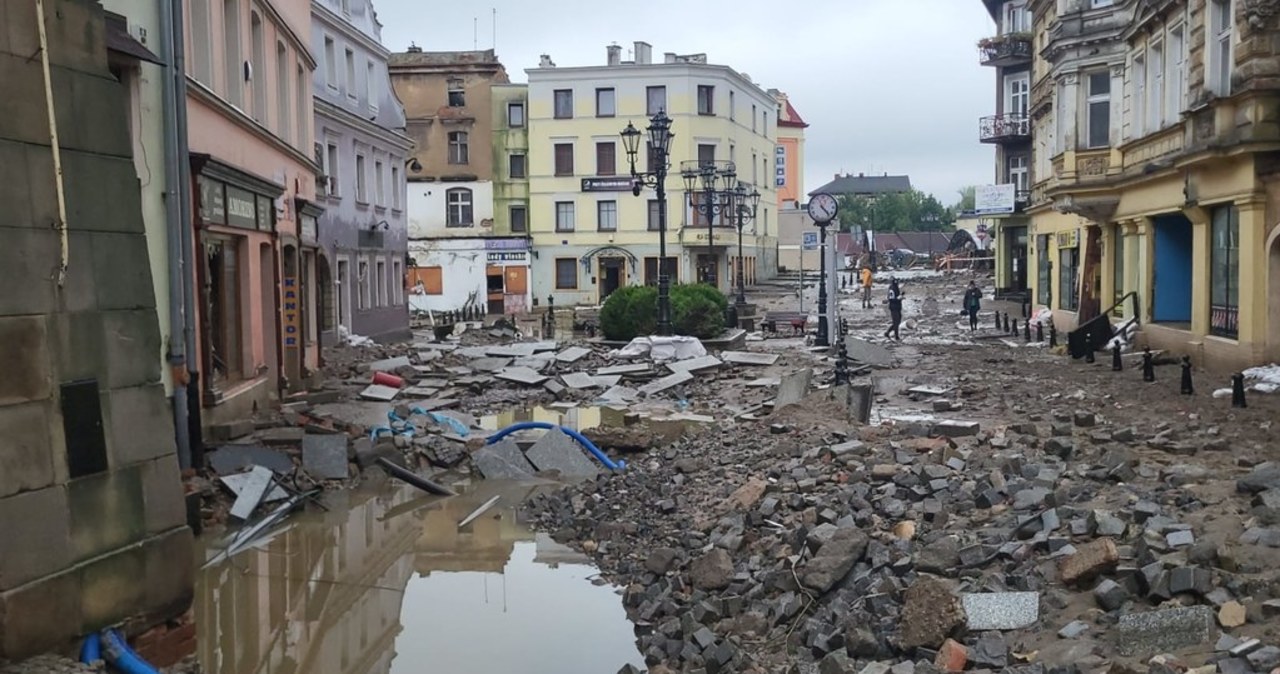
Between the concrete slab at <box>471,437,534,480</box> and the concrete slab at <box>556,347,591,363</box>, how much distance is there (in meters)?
11.1

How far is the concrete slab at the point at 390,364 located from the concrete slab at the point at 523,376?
2180mm

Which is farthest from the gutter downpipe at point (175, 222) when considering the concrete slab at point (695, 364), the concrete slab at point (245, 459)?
the concrete slab at point (695, 364)

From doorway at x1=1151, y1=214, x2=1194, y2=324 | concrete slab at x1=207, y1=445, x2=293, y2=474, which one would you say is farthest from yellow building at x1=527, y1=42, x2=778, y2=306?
concrete slab at x1=207, y1=445, x2=293, y2=474

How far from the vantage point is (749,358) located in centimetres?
2495

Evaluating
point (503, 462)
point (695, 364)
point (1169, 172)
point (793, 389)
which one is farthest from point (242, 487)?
point (1169, 172)

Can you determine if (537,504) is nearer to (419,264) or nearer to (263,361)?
(263,361)

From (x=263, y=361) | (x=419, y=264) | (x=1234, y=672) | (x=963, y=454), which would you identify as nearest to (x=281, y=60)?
(x=263, y=361)

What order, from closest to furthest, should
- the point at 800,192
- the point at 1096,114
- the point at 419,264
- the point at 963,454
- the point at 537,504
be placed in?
the point at 963,454 → the point at 537,504 → the point at 1096,114 → the point at 419,264 → the point at 800,192

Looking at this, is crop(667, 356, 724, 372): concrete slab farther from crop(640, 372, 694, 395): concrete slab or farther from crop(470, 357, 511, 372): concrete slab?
crop(470, 357, 511, 372): concrete slab

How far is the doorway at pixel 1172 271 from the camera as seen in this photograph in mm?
23844

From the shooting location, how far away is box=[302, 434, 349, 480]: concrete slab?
43.6 feet

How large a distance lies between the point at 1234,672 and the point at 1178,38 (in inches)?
767

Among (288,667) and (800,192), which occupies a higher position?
(800,192)

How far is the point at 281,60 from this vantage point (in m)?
20.3
